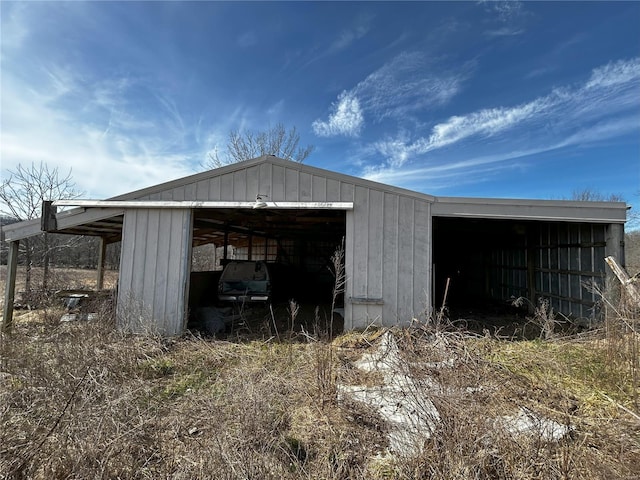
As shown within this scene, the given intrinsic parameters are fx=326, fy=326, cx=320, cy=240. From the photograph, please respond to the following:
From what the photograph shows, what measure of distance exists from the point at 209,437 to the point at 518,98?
13.7 metres

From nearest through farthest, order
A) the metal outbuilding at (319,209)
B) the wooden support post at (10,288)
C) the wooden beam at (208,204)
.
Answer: the metal outbuilding at (319,209) → the wooden beam at (208,204) → the wooden support post at (10,288)

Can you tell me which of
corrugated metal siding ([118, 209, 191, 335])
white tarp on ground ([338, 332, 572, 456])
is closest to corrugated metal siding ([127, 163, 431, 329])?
corrugated metal siding ([118, 209, 191, 335])

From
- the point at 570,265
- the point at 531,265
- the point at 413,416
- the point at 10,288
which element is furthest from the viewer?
the point at 531,265

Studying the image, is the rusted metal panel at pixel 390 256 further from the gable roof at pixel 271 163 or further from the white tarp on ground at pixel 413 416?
the white tarp on ground at pixel 413 416

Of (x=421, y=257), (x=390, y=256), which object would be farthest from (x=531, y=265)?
(x=390, y=256)

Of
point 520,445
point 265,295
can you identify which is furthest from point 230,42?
point 520,445

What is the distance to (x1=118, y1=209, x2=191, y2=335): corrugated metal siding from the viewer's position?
6.39 meters

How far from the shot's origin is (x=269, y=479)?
6.95 feet

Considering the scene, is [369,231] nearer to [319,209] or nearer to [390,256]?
[390,256]

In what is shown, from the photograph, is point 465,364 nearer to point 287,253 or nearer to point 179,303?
point 179,303

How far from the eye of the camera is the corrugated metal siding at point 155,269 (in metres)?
6.39

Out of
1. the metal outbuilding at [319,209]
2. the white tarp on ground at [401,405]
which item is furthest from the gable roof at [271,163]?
the white tarp on ground at [401,405]

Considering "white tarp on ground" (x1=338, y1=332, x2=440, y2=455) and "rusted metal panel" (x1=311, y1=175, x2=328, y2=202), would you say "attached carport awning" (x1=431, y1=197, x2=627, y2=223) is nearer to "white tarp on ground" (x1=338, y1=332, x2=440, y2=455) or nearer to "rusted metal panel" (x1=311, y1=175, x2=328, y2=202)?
"rusted metal panel" (x1=311, y1=175, x2=328, y2=202)

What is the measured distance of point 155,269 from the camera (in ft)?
21.5
